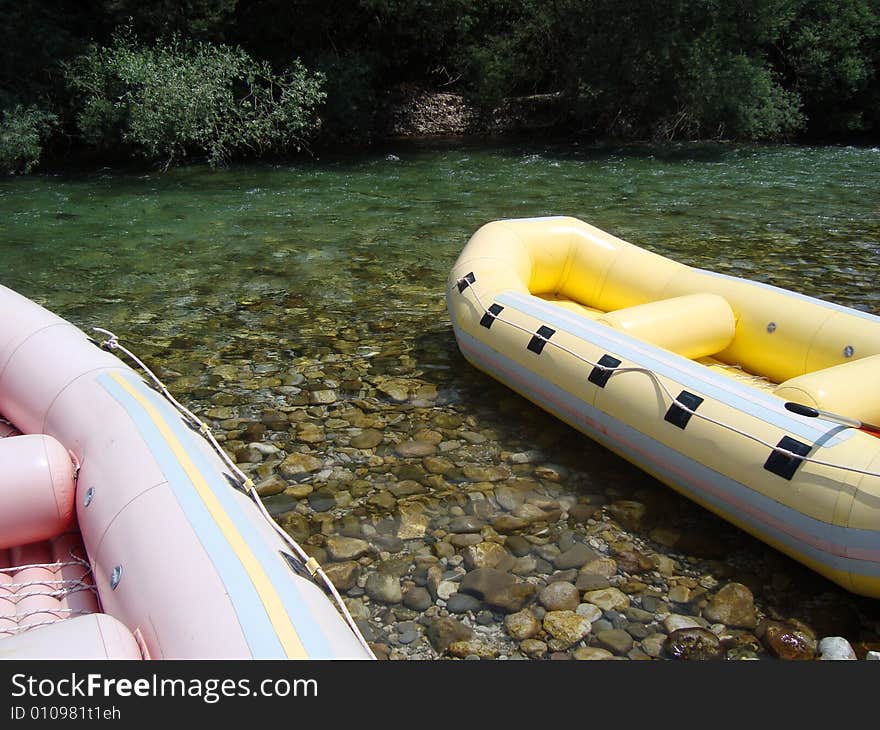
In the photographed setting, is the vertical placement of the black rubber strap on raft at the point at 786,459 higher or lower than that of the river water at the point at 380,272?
higher

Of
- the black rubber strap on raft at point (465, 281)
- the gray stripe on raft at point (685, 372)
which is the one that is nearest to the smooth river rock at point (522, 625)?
the gray stripe on raft at point (685, 372)

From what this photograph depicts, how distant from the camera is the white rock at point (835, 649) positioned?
2.61 metres

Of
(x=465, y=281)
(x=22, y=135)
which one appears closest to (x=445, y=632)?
(x=465, y=281)

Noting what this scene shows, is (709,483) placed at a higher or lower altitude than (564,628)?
higher

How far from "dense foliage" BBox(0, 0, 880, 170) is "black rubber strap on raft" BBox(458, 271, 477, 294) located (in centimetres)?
834

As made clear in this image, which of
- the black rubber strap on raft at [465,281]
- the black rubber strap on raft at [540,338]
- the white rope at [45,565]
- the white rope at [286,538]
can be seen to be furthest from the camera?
the black rubber strap on raft at [465,281]

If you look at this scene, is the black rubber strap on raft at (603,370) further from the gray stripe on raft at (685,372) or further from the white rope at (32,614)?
the white rope at (32,614)

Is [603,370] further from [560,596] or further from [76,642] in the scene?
[76,642]

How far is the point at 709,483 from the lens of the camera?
10.3ft

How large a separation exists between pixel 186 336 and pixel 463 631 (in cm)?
338

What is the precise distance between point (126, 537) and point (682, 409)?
6.99 ft

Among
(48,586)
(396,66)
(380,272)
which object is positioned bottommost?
(380,272)

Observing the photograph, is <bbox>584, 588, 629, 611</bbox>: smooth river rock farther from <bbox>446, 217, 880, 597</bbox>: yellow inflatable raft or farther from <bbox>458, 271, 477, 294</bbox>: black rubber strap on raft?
<bbox>458, 271, 477, 294</bbox>: black rubber strap on raft

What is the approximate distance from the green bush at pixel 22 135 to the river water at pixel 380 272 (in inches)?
19.5
